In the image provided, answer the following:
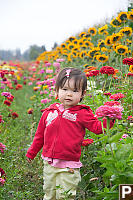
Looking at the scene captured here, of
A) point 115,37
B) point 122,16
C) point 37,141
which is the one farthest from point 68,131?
point 122,16

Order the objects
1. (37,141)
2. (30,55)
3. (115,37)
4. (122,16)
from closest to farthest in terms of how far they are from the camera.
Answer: (37,141) < (115,37) < (122,16) < (30,55)

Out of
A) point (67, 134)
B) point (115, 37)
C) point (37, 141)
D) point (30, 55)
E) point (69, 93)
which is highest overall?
point (30, 55)

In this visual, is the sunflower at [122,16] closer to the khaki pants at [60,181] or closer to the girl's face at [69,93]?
the girl's face at [69,93]

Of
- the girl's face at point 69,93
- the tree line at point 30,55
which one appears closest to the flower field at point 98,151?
the girl's face at point 69,93

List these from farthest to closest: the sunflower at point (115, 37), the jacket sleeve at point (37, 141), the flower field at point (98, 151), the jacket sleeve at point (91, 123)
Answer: the sunflower at point (115, 37) < the jacket sleeve at point (37, 141) < the jacket sleeve at point (91, 123) < the flower field at point (98, 151)

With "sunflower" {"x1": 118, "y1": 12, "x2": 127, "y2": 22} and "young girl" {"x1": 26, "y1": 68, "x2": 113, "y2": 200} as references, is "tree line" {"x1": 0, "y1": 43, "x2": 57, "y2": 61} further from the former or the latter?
"young girl" {"x1": 26, "y1": 68, "x2": 113, "y2": 200}

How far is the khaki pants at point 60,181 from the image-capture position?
190cm

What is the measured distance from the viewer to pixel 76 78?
1.92 m

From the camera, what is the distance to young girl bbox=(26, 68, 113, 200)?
1905mm

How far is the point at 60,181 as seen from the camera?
1924mm

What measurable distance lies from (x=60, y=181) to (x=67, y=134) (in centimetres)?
35

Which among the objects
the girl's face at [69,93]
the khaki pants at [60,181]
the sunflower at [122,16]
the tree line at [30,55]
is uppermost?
the tree line at [30,55]

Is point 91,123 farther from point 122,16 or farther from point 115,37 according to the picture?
point 122,16

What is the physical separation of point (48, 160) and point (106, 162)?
625mm
